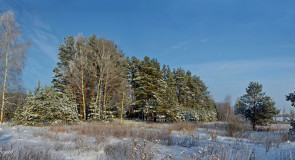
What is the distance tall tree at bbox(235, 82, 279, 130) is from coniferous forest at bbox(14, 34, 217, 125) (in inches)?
414

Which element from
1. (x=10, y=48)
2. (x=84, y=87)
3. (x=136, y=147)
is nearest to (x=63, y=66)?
(x=84, y=87)

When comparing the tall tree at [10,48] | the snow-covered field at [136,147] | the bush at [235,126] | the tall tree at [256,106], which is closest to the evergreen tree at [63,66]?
the tall tree at [10,48]

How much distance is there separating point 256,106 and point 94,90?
62.6 feet

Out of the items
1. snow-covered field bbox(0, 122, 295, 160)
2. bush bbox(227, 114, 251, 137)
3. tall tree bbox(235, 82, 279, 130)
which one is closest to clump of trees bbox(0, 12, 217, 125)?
snow-covered field bbox(0, 122, 295, 160)

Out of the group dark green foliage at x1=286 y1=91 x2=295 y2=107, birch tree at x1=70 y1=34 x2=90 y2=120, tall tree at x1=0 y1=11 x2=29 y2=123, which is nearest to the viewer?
dark green foliage at x1=286 y1=91 x2=295 y2=107

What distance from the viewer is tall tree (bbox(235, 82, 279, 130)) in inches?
553

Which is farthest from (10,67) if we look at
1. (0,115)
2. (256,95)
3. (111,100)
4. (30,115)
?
(256,95)

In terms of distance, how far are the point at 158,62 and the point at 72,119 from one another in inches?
756

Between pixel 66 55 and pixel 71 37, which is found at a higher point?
pixel 71 37

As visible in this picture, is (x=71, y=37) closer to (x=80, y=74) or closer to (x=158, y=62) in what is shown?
(x=80, y=74)

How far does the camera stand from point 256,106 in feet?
48.3

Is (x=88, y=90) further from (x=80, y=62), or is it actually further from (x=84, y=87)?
(x=80, y=62)

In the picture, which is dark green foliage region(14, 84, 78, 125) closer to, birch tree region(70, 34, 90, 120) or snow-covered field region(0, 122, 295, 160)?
birch tree region(70, 34, 90, 120)

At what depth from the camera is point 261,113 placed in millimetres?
14117
